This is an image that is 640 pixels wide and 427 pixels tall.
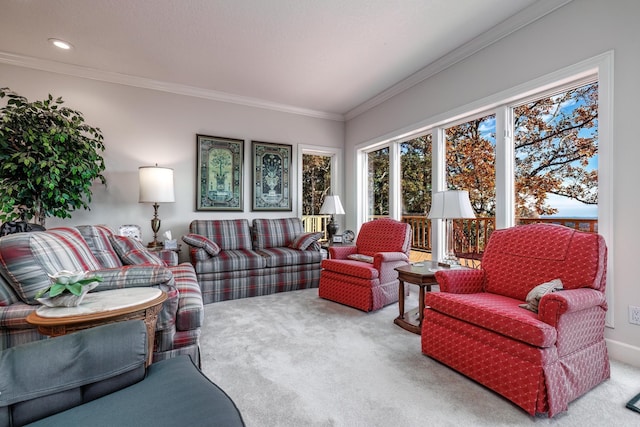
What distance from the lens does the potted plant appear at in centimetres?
131

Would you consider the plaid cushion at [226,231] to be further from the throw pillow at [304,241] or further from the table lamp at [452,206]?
the table lamp at [452,206]

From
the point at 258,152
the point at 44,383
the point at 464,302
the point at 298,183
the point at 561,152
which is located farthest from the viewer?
the point at 298,183

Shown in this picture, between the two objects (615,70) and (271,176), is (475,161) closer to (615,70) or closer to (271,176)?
(615,70)

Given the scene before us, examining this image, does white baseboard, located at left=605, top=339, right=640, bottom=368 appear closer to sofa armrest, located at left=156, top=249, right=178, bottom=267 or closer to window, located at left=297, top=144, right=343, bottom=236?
sofa armrest, located at left=156, top=249, right=178, bottom=267

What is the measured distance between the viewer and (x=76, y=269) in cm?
173

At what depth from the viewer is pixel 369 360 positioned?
6.79 ft

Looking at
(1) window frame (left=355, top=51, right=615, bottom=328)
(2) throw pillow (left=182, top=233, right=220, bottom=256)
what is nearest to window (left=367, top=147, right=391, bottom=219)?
(1) window frame (left=355, top=51, right=615, bottom=328)

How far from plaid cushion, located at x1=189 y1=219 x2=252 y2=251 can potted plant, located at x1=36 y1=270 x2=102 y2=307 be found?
8.50 ft

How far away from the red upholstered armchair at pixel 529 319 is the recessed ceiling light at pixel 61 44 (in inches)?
164

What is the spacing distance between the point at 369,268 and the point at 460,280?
3.41 feet

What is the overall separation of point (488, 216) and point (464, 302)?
1596 millimetres

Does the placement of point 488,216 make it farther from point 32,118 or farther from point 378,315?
point 32,118

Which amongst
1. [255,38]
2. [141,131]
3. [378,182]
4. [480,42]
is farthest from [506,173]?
[141,131]

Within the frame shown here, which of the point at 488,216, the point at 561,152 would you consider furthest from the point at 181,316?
the point at 561,152
